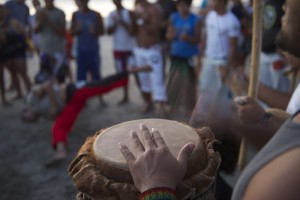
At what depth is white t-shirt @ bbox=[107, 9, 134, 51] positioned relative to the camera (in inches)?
202

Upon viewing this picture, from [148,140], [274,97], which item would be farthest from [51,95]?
[148,140]

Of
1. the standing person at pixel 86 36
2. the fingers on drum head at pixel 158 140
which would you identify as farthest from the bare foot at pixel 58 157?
the fingers on drum head at pixel 158 140

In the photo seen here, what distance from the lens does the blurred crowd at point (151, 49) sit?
3910 mm

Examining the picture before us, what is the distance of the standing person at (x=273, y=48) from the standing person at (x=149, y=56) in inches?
52.2

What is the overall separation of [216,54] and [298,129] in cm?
365

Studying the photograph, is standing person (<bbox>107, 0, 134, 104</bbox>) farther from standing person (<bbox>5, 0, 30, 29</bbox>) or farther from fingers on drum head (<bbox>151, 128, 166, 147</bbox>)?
fingers on drum head (<bbox>151, 128, 166, 147</bbox>)

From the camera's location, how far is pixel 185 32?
454 centimetres

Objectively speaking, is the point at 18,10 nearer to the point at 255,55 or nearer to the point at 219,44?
the point at 219,44

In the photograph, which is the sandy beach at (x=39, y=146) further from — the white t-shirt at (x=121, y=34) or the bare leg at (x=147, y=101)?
the white t-shirt at (x=121, y=34)

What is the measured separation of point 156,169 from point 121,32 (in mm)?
4340

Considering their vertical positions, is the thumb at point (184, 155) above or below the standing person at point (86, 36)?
above

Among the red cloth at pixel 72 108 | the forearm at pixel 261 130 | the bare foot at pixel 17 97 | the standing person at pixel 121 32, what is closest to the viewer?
the forearm at pixel 261 130

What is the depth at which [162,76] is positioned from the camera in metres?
4.66

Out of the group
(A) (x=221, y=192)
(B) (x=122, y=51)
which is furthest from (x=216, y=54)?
(A) (x=221, y=192)
